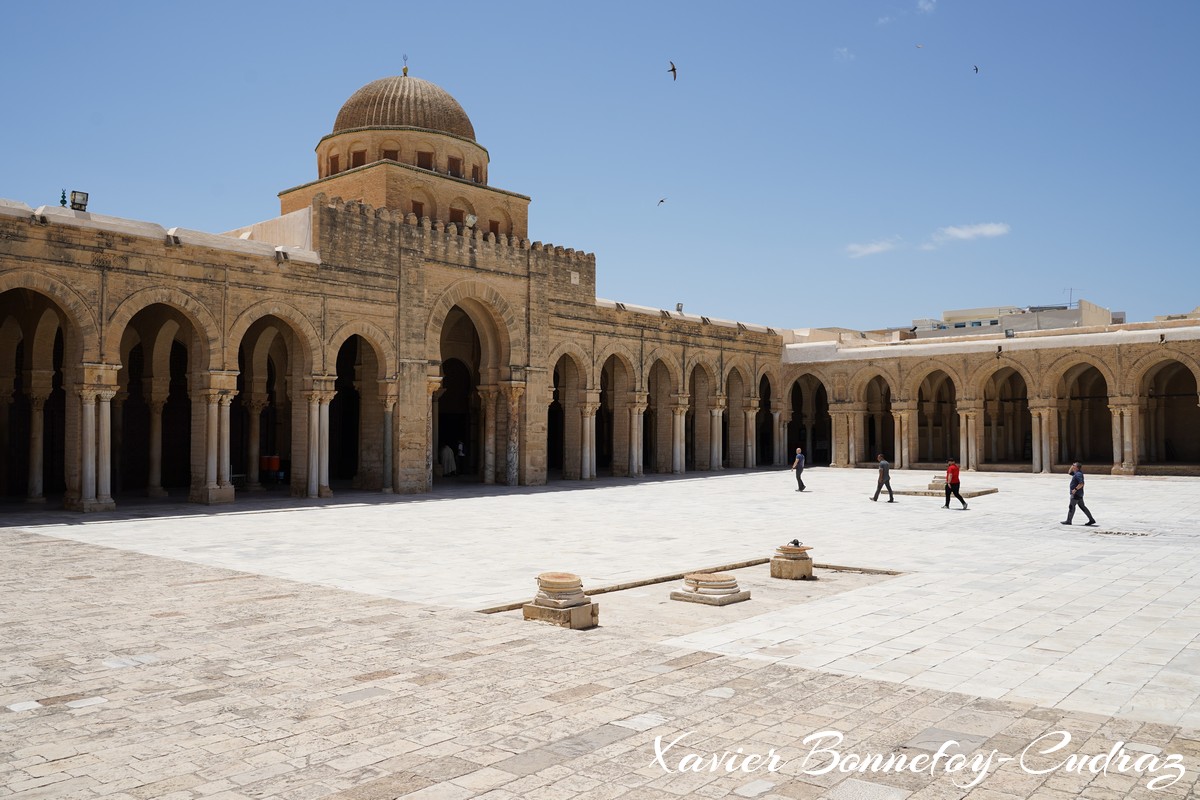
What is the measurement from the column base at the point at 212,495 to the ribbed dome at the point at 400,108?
12.5 meters

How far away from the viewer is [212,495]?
1848 centimetres

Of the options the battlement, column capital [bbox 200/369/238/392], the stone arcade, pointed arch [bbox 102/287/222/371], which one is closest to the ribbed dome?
the stone arcade

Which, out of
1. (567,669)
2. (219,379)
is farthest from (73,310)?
(567,669)

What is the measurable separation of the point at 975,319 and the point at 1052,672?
57.5 meters

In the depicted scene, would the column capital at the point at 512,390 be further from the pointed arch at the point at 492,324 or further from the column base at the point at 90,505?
the column base at the point at 90,505

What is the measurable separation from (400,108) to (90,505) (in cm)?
1491

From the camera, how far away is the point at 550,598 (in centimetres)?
757

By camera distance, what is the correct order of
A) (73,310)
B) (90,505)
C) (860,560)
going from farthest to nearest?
(90,505)
(73,310)
(860,560)

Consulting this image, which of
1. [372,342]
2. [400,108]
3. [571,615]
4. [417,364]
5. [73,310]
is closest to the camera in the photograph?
[571,615]

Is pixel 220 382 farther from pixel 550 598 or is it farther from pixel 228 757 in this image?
pixel 228 757

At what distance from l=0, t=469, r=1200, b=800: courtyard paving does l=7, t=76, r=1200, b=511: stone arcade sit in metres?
6.46

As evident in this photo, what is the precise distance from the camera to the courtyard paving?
4.18 metres

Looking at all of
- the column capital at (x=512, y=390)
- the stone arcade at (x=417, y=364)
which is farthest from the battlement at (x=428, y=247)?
the column capital at (x=512, y=390)

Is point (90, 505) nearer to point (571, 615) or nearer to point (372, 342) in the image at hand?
point (372, 342)
